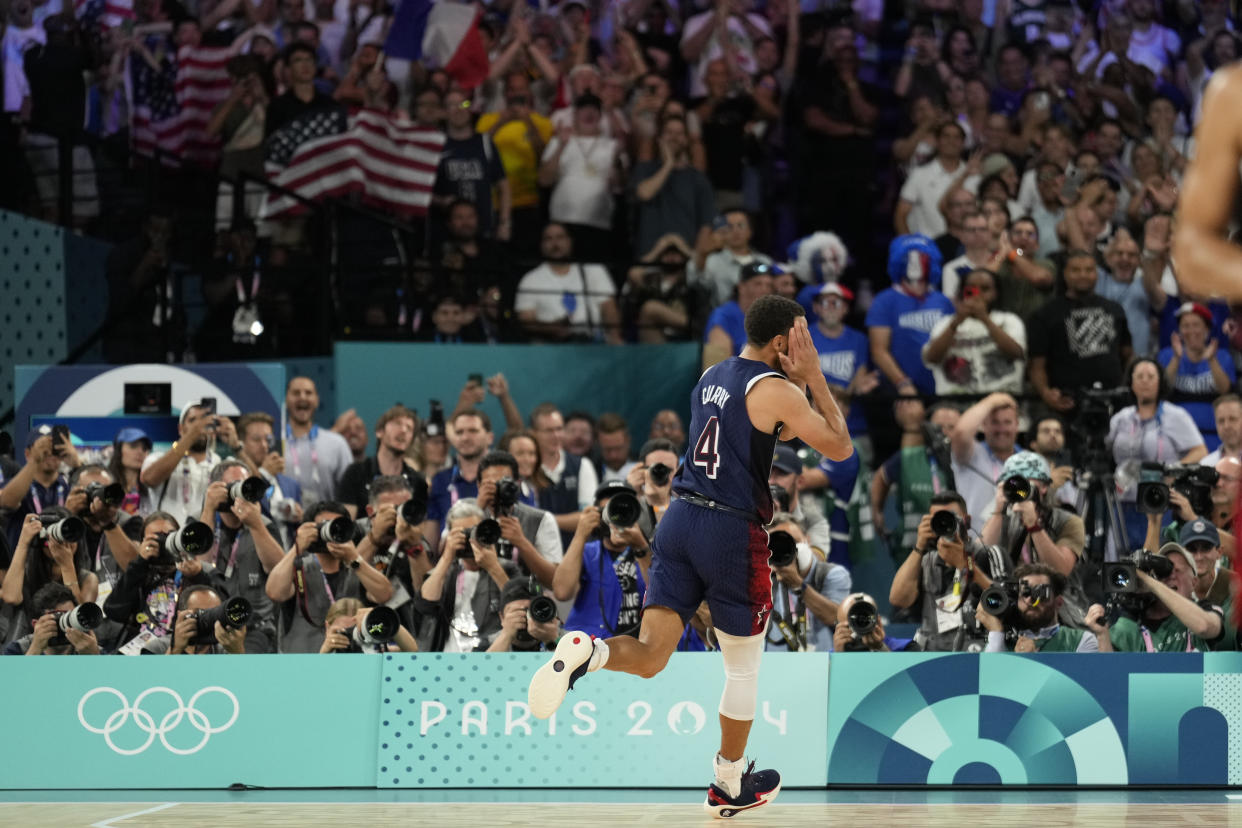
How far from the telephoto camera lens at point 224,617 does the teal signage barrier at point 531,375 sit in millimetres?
3981

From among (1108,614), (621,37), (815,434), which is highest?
(621,37)

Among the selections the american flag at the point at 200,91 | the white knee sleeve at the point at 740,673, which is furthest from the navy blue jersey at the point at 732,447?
the american flag at the point at 200,91

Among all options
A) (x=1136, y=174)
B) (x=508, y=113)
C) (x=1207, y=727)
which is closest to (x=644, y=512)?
(x=1207, y=727)

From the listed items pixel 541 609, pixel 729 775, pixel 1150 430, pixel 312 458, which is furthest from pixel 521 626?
pixel 1150 430

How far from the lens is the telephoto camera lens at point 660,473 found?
9500 millimetres

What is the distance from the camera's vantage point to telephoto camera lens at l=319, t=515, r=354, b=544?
938 cm

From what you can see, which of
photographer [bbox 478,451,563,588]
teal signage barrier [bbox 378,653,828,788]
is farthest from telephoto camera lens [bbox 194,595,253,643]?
photographer [bbox 478,451,563,588]

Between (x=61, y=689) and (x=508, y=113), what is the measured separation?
7.02m

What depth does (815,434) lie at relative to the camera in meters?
6.99

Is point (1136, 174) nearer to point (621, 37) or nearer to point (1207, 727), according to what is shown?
point (621, 37)

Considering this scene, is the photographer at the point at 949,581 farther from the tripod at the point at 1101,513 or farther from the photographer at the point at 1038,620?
the tripod at the point at 1101,513

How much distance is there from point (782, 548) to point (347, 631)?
2530mm

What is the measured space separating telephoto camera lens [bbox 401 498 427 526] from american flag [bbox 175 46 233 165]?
636 centimetres

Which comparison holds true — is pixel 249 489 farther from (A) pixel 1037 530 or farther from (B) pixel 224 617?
(A) pixel 1037 530
